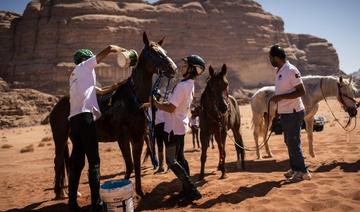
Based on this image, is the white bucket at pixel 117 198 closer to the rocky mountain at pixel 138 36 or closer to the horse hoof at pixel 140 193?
the horse hoof at pixel 140 193

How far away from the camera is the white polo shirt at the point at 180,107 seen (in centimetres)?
538

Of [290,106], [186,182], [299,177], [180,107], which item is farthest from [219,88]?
[299,177]

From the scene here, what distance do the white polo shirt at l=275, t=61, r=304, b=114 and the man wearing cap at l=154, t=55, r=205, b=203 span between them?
1701mm

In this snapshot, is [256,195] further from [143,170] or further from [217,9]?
[217,9]

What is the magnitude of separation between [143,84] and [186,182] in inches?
76.0

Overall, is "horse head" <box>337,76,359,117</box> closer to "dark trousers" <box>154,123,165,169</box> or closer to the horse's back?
the horse's back

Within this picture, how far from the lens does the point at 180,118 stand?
18.2 ft

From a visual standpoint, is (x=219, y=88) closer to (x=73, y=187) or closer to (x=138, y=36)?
(x=73, y=187)

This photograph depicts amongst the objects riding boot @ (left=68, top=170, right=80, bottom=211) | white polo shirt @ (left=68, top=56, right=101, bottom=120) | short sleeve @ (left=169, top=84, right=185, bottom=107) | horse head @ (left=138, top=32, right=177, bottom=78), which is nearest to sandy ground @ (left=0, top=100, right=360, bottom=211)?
riding boot @ (left=68, top=170, right=80, bottom=211)

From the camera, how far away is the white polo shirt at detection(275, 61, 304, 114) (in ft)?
20.4

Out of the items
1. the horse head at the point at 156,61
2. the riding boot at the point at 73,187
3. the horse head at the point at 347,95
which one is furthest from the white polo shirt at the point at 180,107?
the horse head at the point at 347,95

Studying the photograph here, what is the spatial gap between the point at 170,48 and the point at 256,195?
97330 mm

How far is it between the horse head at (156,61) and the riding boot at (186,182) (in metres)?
1.56

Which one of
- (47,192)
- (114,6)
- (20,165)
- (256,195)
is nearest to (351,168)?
(256,195)
